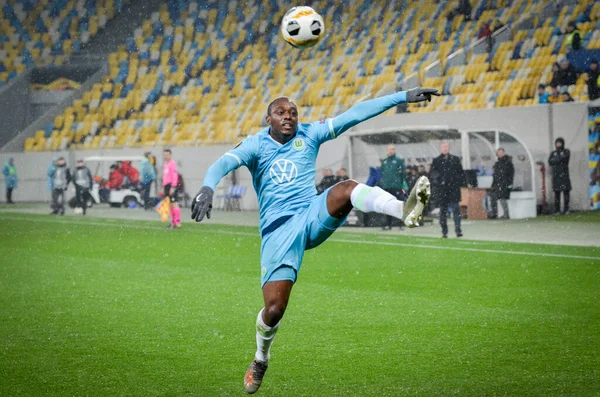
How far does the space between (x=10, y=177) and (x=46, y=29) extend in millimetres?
9983

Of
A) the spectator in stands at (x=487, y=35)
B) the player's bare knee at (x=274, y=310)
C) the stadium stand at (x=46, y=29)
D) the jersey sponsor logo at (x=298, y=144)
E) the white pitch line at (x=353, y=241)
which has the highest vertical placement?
the stadium stand at (x=46, y=29)

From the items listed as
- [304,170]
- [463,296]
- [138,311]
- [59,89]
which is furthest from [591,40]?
[59,89]

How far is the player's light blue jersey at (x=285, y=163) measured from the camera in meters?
6.12

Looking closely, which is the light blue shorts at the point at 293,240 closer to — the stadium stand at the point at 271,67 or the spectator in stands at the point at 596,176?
the spectator in stands at the point at 596,176

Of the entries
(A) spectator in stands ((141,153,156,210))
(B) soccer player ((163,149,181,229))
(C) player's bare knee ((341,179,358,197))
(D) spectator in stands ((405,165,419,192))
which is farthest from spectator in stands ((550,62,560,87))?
(C) player's bare knee ((341,179,358,197))

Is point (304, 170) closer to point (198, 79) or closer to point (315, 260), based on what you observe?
point (315, 260)

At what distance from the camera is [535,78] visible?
75.9 ft

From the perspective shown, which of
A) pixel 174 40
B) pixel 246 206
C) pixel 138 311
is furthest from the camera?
pixel 174 40

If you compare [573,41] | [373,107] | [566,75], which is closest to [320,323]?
[373,107]

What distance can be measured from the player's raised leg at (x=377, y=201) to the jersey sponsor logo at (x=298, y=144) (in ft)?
1.93

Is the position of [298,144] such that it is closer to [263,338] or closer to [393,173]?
[263,338]

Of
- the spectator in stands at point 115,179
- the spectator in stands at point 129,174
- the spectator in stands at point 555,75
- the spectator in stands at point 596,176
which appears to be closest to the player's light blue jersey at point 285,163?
the spectator in stands at point 596,176

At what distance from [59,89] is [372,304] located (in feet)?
107

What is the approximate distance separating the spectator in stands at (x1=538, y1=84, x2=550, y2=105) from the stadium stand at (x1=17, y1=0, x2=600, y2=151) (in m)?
0.39
